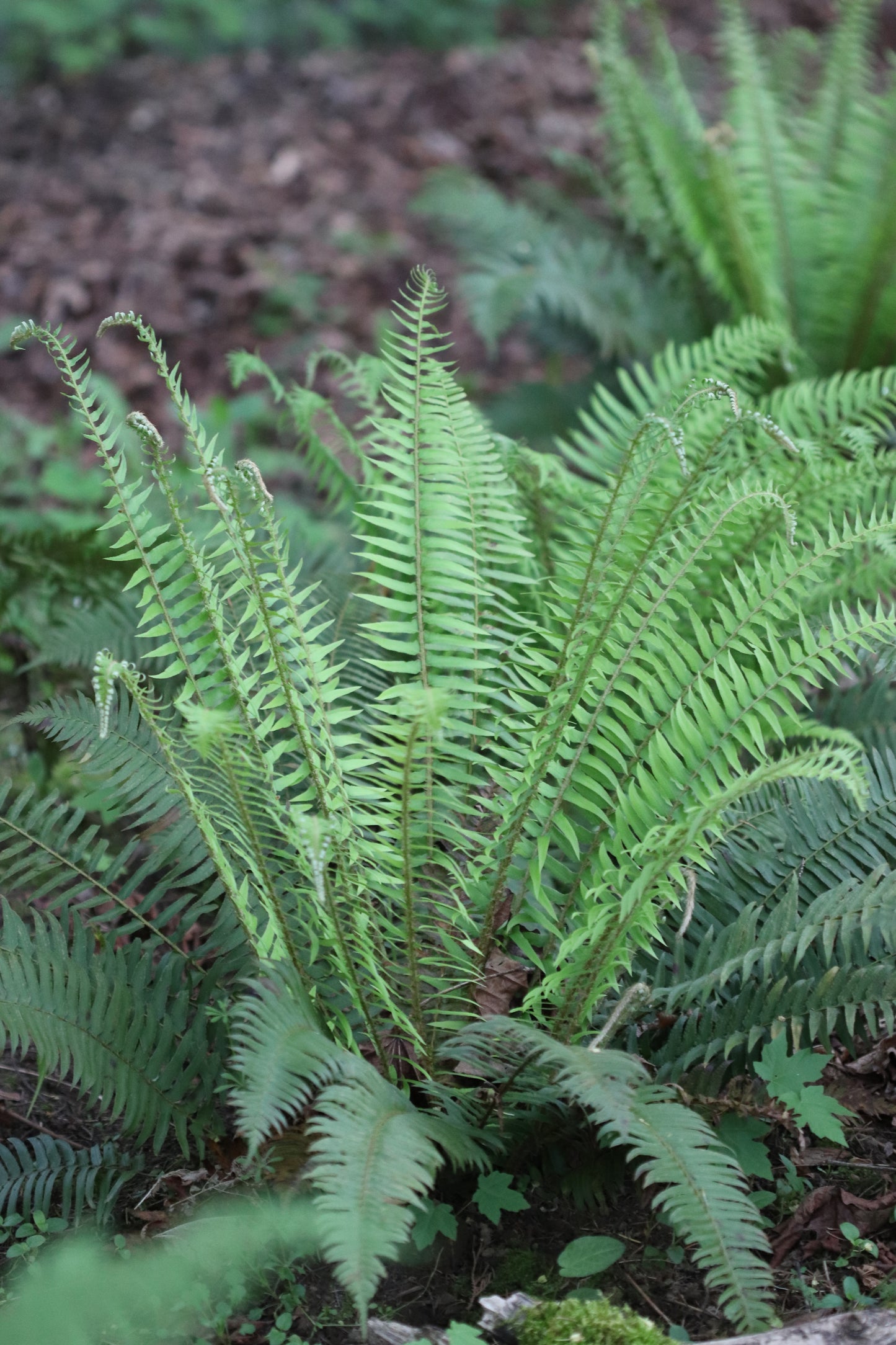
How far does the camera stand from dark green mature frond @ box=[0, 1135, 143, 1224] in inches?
66.2

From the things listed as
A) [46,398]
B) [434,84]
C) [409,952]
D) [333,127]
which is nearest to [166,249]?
[46,398]

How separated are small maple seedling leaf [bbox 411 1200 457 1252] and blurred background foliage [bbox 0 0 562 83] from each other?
570 cm

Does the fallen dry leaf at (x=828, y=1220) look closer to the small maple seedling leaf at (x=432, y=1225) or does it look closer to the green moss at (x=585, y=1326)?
the green moss at (x=585, y=1326)

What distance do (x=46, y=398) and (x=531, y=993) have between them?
153 inches

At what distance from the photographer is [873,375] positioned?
243 cm

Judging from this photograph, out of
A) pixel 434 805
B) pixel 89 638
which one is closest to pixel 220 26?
pixel 89 638

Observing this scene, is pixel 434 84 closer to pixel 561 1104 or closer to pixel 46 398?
pixel 46 398

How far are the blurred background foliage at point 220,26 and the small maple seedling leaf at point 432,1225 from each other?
5.70m

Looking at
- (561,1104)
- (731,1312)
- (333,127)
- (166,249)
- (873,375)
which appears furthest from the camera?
(333,127)

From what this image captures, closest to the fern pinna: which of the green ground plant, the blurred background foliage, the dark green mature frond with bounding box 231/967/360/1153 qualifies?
the dark green mature frond with bounding box 231/967/360/1153

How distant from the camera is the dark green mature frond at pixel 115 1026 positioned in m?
1.60

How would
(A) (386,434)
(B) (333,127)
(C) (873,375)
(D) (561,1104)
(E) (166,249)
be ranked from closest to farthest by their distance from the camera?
(D) (561,1104), (A) (386,434), (C) (873,375), (E) (166,249), (B) (333,127)

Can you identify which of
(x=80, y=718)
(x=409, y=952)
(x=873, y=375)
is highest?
(x=873, y=375)

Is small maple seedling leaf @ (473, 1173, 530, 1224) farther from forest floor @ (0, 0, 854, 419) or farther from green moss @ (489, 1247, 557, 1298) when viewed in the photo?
forest floor @ (0, 0, 854, 419)
